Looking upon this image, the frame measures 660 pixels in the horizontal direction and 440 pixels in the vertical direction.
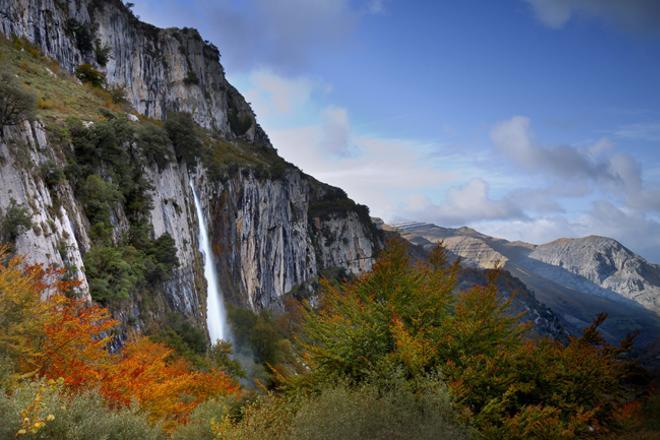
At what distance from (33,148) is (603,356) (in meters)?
29.7

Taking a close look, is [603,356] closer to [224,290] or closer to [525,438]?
[525,438]

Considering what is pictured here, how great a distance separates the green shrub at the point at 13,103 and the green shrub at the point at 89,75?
129 ft

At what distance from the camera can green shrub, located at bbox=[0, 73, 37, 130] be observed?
24.1 metres

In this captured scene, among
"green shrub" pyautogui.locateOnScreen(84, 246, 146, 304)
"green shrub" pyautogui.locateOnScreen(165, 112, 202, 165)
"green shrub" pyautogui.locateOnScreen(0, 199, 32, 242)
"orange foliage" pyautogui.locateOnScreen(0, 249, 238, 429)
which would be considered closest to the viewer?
"orange foliage" pyautogui.locateOnScreen(0, 249, 238, 429)

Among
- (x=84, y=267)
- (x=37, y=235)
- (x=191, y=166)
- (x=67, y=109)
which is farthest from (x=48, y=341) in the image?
(x=191, y=166)

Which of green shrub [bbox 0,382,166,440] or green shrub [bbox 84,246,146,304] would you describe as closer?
green shrub [bbox 0,382,166,440]

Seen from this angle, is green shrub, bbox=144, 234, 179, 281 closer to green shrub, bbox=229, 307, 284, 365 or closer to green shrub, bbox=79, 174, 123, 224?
green shrub, bbox=79, 174, 123, 224

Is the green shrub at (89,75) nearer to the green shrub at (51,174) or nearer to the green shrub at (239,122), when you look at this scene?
the green shrub at (51,174)

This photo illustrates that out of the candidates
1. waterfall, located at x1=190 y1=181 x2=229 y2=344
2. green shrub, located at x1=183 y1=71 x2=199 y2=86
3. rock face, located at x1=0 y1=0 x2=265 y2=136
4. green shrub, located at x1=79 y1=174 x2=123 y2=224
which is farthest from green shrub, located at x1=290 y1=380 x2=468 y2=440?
green shrub, located at x1=183 y1=71 x2=199 y2=86

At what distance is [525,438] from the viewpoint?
487 inches

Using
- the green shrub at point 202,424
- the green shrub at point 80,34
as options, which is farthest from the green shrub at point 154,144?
the green shrub at point 80,34

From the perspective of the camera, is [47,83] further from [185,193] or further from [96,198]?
[96,198]

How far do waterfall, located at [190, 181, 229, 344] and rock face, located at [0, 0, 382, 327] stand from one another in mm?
3369

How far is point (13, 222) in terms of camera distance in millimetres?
22750
